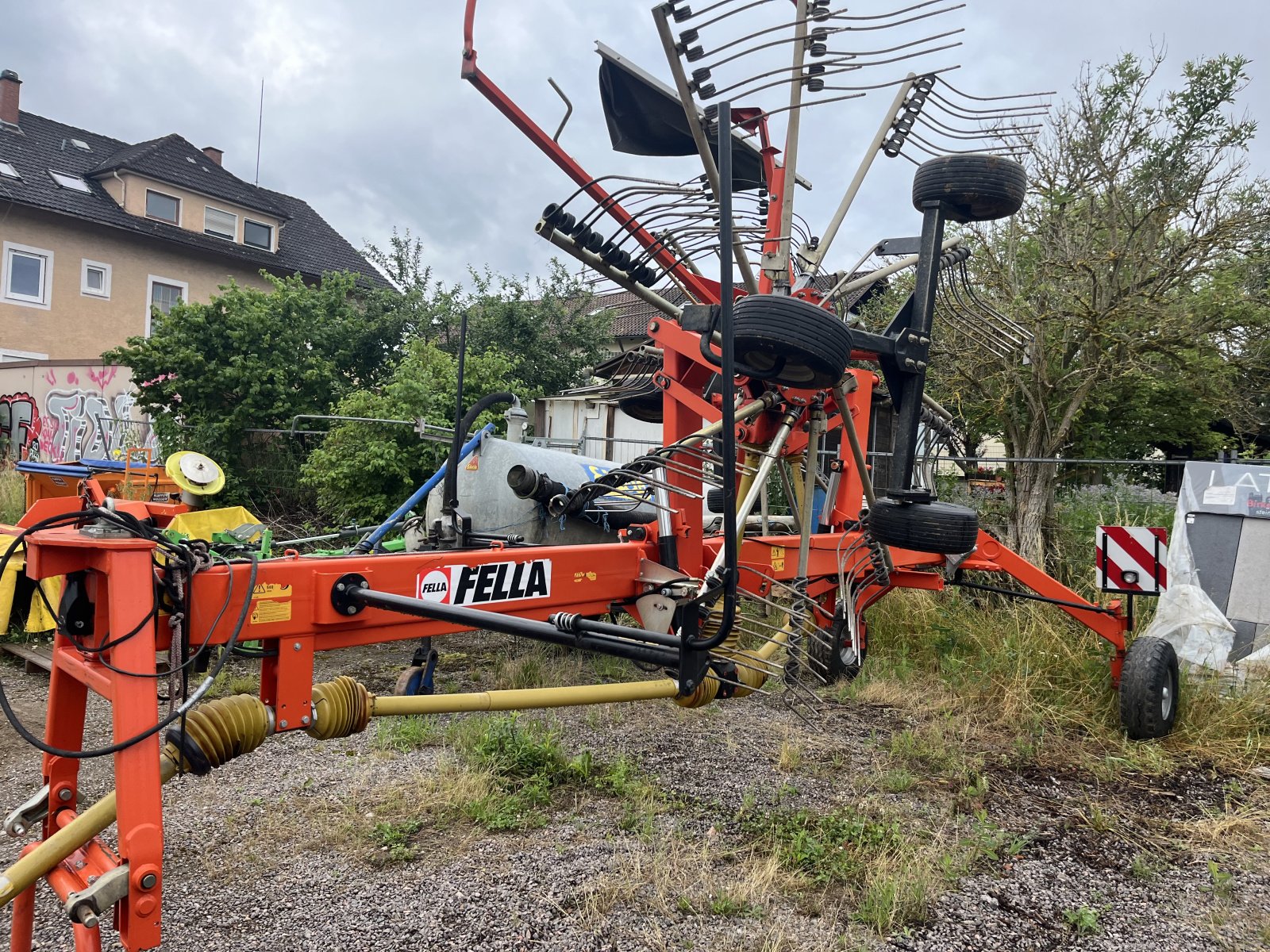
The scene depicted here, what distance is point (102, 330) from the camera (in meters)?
22.6

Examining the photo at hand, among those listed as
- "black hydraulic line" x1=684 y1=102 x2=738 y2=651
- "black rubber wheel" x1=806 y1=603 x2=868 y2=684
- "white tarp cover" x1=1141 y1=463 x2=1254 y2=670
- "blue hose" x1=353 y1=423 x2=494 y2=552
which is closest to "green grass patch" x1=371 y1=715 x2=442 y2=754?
"blue hose" x1=353 y1=423 x2=494 y2=552

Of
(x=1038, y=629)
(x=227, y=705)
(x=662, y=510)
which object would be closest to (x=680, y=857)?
(x=662, y=510)

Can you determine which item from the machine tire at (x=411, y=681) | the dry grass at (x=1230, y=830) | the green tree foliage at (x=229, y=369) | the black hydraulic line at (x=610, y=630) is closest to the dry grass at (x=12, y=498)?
the green tree foliage at (x=229, y=369)

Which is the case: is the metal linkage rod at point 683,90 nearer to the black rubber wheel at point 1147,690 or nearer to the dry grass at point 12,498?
the black rubber wheel at point 1147,690

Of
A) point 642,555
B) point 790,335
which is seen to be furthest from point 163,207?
point 790,335

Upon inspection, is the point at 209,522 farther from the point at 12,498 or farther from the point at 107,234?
the point at 107,234

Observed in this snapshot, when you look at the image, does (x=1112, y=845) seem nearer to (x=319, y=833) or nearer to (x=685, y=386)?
(x=685, y=386)

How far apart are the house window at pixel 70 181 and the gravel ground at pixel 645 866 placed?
76.7 feet

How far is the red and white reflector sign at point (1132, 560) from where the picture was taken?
5352mm

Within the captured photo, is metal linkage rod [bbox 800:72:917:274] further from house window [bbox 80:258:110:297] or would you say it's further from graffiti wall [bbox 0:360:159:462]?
house window [bbox 80:258:110:297]

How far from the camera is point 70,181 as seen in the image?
23.1 metres

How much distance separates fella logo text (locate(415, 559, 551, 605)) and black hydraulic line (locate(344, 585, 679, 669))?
229 millimetres

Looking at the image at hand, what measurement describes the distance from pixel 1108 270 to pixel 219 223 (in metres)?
24.8

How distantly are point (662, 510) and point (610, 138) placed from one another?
6.05 feet
